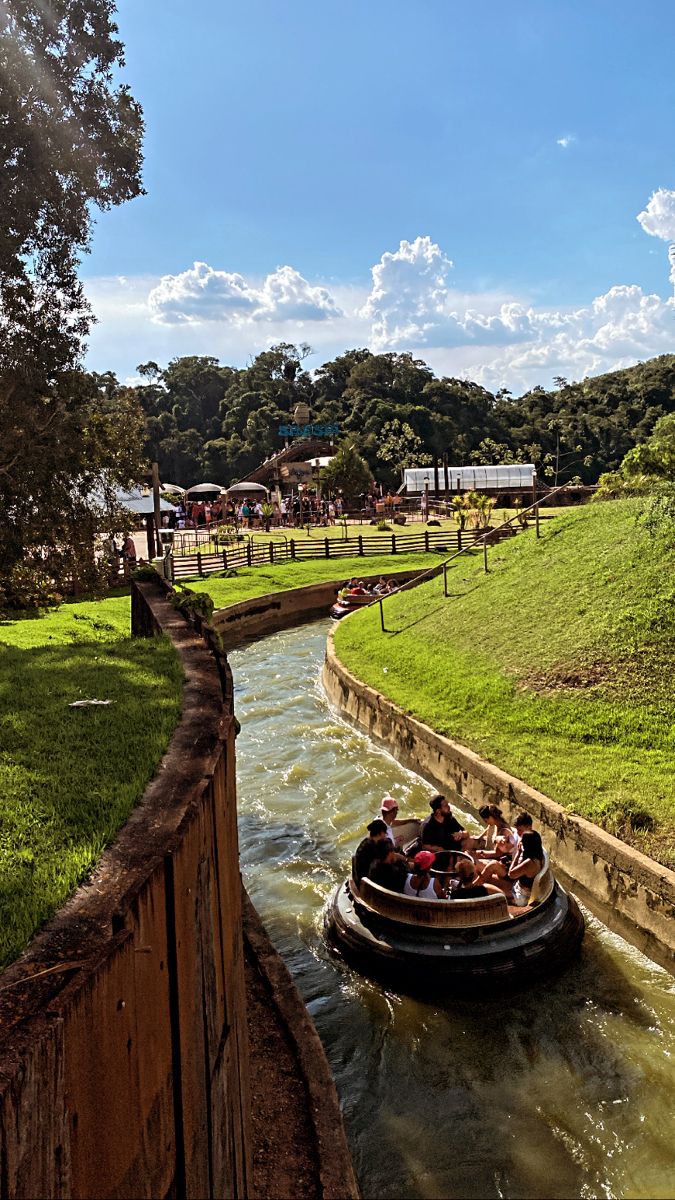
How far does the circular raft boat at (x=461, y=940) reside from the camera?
26.5 feet

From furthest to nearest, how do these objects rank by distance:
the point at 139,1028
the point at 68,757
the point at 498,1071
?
the point at 498,1071 → the point at 68,757 → the point at 139,1028

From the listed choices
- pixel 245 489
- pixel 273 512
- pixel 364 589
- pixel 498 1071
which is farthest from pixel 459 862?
pixel 245 489

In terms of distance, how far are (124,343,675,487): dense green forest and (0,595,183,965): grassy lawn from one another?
61.6 m

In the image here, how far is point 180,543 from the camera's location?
39.5 metres

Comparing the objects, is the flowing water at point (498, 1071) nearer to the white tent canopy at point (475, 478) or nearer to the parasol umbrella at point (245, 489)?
the parasol umbrella at point (245, 489)

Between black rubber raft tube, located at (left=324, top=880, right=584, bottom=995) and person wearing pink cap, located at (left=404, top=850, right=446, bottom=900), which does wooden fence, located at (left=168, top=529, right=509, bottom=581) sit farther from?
black rubber raft tube, located at (left=324, top=880, right=584, bottom=995)

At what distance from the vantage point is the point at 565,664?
1504 centimetres

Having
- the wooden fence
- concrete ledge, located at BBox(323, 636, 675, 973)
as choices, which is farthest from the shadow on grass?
the wooden fence

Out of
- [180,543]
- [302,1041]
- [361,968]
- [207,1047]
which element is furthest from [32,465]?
[180,543]

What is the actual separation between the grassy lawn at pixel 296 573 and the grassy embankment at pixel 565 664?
7.76m

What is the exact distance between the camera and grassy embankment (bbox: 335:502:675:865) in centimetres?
1120

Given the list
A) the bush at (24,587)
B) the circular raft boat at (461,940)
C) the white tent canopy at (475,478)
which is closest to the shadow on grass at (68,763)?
the circular raft boat at (461,940)

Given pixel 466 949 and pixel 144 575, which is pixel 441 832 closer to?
pixel 466 949

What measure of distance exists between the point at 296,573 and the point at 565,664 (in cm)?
2005
